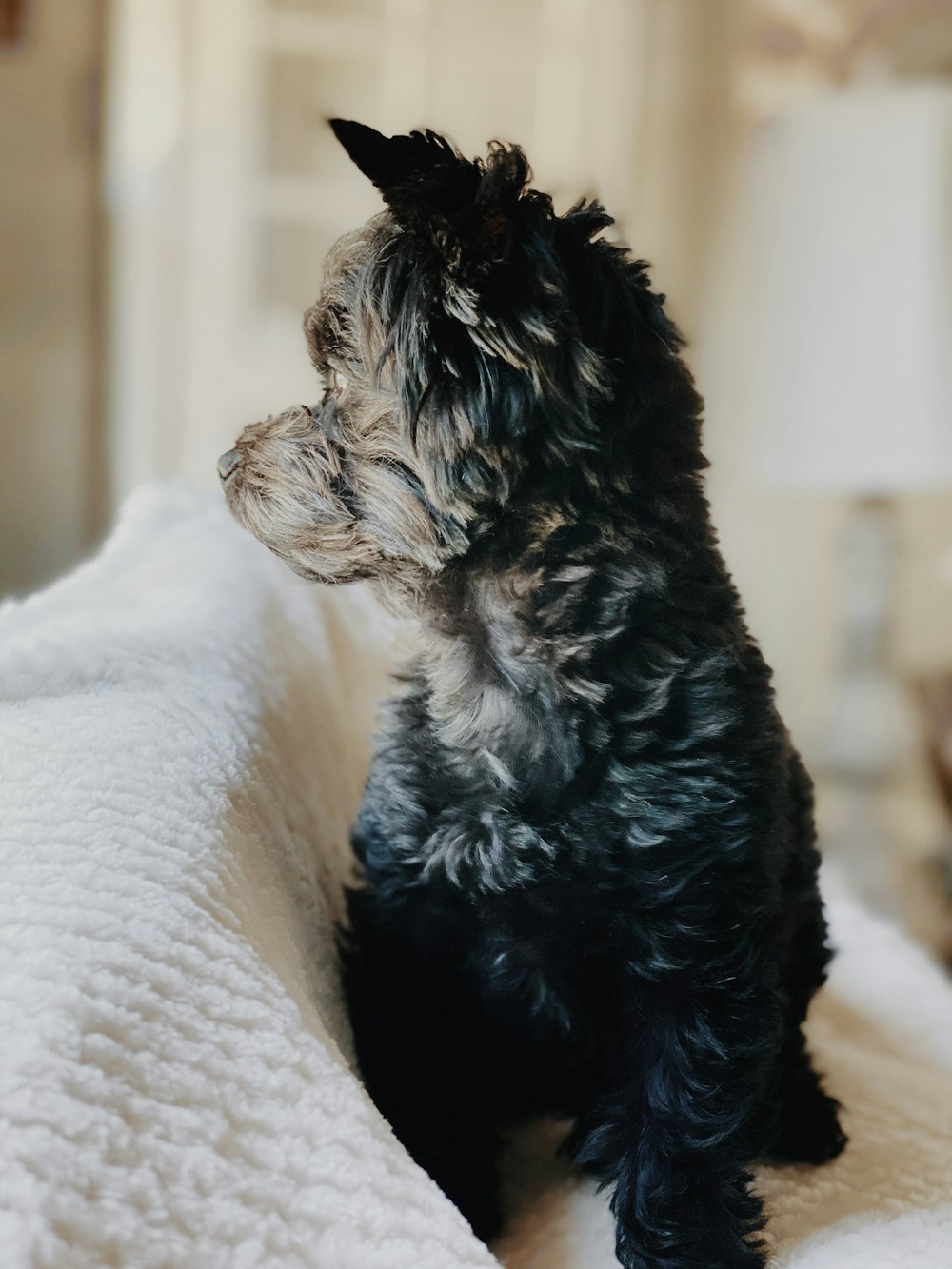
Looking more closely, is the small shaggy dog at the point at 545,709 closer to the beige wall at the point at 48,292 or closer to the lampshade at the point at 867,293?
the lampshade at the point at 867,293

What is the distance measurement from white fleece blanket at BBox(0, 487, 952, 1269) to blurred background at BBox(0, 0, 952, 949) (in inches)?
54.3

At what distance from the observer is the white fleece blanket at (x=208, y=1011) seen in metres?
0.55

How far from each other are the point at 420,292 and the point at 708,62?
6.95ft

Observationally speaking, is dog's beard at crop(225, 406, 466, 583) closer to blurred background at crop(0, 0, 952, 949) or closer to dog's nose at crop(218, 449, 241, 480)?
dog's nose at crop(218, 449, 241, 480)

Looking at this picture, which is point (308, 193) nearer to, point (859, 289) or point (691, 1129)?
point (859, 289)

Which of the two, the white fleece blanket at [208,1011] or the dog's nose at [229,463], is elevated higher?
the dog's nose at [229,463]

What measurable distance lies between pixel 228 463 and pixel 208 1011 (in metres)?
0.43

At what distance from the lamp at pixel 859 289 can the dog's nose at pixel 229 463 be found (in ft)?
4.24

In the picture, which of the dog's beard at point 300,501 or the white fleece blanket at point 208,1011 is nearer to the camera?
the white fleece blanket at point 208,1011

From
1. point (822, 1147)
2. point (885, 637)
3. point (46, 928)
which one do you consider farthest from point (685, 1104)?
point (885, 637)

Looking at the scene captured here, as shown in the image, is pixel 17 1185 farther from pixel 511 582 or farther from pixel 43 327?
pixel 43 327

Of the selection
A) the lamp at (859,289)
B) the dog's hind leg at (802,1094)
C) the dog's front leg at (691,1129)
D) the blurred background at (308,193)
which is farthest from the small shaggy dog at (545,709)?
the blurred background at (308,193)

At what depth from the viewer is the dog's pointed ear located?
73 cm

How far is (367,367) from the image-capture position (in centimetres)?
82
